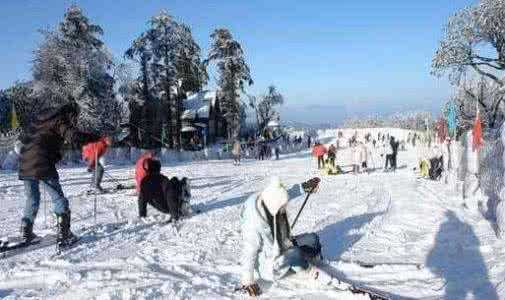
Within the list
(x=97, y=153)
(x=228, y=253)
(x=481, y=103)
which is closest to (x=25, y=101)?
(x=97, y=153)

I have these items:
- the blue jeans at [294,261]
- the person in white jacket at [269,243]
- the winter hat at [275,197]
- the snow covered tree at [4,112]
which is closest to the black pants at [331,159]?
the blue jeans at [294,261]

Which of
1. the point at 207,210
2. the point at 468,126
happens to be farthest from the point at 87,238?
the point at 468,126

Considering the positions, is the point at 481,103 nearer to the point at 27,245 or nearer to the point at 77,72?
the point at 77,72

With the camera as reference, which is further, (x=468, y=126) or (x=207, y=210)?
(x=468, y=126)

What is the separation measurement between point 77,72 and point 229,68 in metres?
17.4

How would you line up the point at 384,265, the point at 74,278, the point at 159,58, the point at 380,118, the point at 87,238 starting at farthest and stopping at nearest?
the point at 380,118, the point at 159,58, the point at 87,238, the point at 384,265, the point at 74,278

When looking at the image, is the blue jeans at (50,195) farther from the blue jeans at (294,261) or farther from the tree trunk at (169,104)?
the tree trunk at (169,104)

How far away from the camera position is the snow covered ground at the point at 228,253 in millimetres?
5684

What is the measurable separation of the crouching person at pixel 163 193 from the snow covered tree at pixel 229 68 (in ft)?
128

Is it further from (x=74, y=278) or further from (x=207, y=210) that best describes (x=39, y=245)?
(x=207, y=210)

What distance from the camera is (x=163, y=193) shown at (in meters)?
9.67

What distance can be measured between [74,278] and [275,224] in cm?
230

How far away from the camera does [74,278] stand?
5969 millimetres

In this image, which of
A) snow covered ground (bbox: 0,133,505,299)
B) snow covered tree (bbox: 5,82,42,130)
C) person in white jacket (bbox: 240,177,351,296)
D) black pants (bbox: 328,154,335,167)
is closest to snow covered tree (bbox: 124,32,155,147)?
snow covered tree (bbox: 5,82,42,130)
